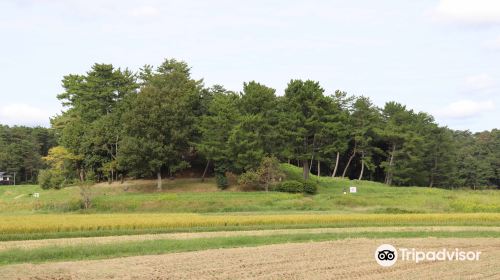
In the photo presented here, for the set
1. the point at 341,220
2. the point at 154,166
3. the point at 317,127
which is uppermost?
the point at 317,127

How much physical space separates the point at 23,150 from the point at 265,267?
299 ft

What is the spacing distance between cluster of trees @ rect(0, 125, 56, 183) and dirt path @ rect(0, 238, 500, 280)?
85.4 meters

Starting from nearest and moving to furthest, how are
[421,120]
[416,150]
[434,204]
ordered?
[434,204], [416,150], [421,120]

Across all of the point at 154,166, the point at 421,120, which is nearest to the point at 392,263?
the point at 154,166

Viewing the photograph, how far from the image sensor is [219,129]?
2344 inches

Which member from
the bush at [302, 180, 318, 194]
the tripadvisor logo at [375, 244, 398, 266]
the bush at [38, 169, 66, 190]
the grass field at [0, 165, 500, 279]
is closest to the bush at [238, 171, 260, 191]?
the grass field at [0, 165, 500, 279]

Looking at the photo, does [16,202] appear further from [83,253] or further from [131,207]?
[83,253]

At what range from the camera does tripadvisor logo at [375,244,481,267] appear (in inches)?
666

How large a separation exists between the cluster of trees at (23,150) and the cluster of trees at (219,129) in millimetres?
19471

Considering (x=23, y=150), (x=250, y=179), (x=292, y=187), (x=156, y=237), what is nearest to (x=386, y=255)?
(x=156, y=237)

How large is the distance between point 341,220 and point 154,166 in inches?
1201

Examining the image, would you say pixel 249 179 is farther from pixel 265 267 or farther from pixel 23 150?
pixel 23 150

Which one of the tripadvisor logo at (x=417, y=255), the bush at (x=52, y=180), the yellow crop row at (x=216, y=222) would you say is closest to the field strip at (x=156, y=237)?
the yellow crop row at (x=216, y=222)

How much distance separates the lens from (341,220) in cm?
3216
